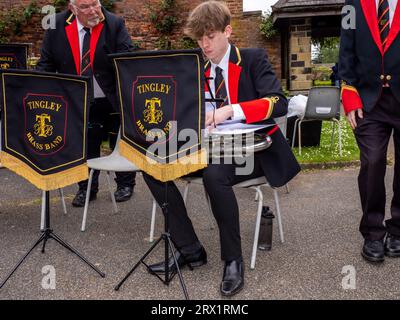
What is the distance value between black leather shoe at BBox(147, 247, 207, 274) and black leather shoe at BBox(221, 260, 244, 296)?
34 cm

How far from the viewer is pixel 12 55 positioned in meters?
4.99

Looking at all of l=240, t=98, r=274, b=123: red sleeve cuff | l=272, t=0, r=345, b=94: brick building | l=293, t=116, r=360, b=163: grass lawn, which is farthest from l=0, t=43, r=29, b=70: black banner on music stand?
l=272, t=0, r=345, b=94: brick building

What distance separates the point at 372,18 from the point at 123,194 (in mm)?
3129

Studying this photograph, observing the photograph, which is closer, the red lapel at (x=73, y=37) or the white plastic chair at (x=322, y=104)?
the red lapel at (x=73, y=37)

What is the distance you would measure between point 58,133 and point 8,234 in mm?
1498

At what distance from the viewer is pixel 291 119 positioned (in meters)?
7.43

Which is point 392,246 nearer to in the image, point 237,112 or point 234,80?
point 237,112

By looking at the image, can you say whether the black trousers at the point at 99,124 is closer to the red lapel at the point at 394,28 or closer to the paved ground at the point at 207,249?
the paved ground at the point at 207,249

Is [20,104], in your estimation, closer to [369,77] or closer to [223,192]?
[223,192]

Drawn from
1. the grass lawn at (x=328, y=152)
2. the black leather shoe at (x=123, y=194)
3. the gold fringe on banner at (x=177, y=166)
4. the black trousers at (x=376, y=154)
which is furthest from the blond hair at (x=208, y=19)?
the grass lawn at (x=328, y=152)

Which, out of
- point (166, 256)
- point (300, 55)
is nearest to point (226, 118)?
point (166, 256)

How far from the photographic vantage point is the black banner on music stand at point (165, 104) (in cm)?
261

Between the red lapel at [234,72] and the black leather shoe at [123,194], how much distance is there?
233cm

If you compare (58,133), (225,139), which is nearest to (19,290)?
(58,133)
